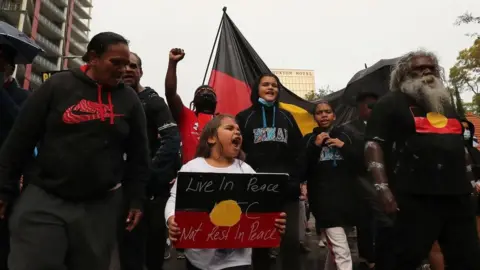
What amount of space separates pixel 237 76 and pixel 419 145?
450 cm

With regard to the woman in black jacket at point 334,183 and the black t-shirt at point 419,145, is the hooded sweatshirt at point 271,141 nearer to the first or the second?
the woman in black jacket at point 334,183

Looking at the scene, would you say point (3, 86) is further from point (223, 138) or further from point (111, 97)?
point (223, 138)

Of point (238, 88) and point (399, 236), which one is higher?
point (238, 88)

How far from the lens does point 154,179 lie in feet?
10.6

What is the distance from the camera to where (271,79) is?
14.1 ft

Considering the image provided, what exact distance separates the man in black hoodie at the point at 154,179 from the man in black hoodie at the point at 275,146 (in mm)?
765

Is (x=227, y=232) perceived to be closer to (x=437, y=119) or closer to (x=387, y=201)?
(x=387, y=201)

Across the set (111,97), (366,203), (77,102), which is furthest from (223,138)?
(366,203)

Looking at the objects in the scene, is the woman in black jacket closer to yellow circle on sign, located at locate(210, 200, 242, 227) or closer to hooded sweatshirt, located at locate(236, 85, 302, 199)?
hooded sweatshirt, located at locate(236, 85, 302, 199)

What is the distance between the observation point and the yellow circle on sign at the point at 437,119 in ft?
9.78

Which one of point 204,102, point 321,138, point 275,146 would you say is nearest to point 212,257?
point 275,146

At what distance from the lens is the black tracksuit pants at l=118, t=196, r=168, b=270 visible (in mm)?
3184

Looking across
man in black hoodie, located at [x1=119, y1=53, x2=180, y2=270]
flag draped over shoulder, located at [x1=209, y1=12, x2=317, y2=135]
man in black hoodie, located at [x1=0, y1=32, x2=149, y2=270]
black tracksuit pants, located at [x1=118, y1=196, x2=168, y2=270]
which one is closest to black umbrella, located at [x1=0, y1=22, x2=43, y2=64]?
man in black hoodie, located at [x1=119, y1=53, x2=180, y2=270]

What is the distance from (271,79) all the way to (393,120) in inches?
60.4
